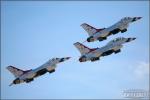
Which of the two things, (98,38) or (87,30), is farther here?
(87,30)

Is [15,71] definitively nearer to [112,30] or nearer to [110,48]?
[110,48]

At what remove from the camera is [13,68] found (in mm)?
152500

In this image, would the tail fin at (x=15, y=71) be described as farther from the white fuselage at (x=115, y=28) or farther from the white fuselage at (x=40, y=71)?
the white fuselage at (x=115, y=28)

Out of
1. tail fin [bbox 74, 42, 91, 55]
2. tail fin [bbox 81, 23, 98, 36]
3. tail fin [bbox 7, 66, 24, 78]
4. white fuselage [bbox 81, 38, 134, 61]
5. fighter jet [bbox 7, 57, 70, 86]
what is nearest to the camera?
white fuselage [bbox 81, 38, 134, 61]

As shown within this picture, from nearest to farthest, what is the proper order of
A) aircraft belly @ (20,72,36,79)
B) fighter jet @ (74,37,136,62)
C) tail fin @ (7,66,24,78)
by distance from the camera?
1. fighter jet @ (74,37,136,62)
2. aircraft belly @ (20,72,36,79)
3. tail fin @ (7,66,24,78)

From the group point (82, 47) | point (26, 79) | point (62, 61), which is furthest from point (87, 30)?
point (26, 79)

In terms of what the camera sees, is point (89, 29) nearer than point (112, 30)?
No

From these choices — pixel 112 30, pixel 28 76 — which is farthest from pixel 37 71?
pixel 112 30

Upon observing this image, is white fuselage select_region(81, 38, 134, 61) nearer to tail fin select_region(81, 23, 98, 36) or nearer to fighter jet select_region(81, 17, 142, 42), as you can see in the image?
fighter jet select_region(81, 17, 142, 42)

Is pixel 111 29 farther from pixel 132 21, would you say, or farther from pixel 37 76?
pixel 37 76

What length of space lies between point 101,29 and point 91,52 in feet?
30.1

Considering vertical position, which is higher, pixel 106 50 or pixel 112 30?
pixel 112 30

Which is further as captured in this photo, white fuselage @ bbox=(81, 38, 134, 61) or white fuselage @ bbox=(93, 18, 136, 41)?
white fuselage @ bbox=(93, 18, 136, 41)

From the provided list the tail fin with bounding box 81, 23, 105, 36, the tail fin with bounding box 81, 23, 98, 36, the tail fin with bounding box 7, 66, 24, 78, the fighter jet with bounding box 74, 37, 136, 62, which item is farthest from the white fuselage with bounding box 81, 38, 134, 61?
the tail fin with bounding box 7, 66, 24, 78
